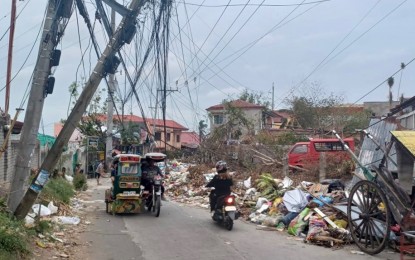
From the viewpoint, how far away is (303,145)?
942 inches

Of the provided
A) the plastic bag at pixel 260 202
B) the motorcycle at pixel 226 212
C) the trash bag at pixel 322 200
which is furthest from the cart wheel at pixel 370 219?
the plastic bag at pixel 260 202

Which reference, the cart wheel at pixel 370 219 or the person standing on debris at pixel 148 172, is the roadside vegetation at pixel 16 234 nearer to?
the person standing on debris at pixel 148 172

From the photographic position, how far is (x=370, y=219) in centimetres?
909

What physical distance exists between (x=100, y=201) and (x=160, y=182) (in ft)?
19.1

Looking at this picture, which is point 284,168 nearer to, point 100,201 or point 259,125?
point 100,201

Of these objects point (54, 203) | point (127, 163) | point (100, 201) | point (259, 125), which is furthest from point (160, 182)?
point (259, 125)

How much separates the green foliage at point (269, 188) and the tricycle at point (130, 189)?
347 centimetres

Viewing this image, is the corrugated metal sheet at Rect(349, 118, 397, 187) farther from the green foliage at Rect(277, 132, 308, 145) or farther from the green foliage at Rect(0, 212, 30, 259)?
the green foliage at Rect(277, 132, 308, 145)

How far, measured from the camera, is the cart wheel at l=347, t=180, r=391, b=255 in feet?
Result: 28.6

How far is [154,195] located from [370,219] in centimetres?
705

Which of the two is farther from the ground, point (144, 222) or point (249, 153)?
point (249, 153)

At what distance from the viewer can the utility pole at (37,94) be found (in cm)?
905

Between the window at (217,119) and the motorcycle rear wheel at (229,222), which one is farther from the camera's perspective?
the window at (217,119)

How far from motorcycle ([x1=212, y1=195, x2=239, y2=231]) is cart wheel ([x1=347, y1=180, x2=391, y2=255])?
122 inches
